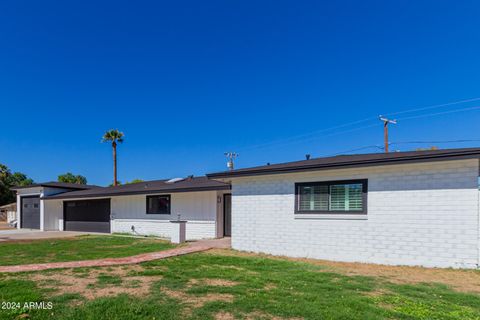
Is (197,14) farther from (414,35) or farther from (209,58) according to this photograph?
(414,35)

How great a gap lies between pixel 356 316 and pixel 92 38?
19710 mm

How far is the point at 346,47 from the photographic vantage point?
19.0m

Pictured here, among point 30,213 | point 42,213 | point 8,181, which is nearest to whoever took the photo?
point 42,213

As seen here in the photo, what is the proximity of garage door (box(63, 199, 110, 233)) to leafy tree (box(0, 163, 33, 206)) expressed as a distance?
78.6ft

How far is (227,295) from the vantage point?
538cm

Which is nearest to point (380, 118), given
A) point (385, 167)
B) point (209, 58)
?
point (209, 58)

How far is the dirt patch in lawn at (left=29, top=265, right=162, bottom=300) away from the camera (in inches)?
216

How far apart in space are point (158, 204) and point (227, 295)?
12.7 metres

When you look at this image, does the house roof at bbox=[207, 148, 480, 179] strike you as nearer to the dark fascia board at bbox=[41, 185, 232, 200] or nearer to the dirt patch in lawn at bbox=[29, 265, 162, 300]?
the dark fascia board at bbox=[41, 185, 232, 200]

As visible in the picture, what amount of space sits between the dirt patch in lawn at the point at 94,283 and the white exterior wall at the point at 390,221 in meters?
4.79

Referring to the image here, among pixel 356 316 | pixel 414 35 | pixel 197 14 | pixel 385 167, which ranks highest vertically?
pixel 197 14

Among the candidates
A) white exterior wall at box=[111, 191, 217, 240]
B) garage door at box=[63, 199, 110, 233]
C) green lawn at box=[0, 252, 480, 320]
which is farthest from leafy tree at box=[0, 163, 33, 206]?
green lawn at box=[0, 252, 480, 320]

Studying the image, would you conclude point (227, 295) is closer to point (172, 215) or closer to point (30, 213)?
point (172, 215)

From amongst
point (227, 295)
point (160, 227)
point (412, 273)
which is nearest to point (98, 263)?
point (227, 295)
